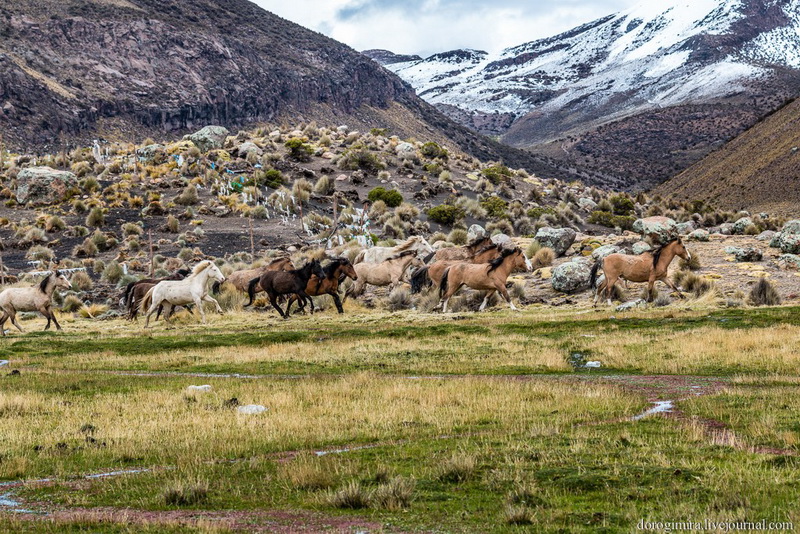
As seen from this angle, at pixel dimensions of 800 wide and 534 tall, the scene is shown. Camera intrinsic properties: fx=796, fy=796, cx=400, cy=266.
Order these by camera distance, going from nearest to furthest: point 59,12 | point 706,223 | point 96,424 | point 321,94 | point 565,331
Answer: point 96,424
point 565,331
point 706,223
point 59,12
point 321,94

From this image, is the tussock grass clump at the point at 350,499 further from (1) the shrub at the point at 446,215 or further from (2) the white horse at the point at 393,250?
(1) the shrub at the point at 446,215

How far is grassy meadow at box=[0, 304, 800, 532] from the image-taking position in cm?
635

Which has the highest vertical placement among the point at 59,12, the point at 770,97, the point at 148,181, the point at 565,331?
the point at 59,12

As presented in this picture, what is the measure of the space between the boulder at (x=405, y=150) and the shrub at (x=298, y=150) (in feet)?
25.2

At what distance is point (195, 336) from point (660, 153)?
13709 centimetres

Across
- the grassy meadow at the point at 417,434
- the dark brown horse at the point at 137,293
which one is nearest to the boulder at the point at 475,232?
the dark brown horse at the point at 137,293

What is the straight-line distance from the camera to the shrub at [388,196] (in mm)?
54844

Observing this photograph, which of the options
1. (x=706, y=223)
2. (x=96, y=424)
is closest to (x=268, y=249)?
(x=706, y=223)

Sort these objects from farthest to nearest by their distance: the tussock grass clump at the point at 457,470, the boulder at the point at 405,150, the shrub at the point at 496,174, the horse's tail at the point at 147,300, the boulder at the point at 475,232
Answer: the boulder at the point at 405,150 < the shrub at the point at 496,174 < the boulder at the point at 475,232 < the horse's tail at the point at 147,300 < the tussock grass clump at the point at 457,470

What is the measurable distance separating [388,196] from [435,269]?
26657 millimetres

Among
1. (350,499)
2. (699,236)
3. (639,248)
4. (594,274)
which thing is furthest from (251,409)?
(699,236)

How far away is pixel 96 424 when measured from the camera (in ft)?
35.3

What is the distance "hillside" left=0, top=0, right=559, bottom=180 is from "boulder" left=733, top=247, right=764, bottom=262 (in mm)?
78628

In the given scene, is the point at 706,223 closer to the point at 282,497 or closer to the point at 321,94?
the point at 282,497
